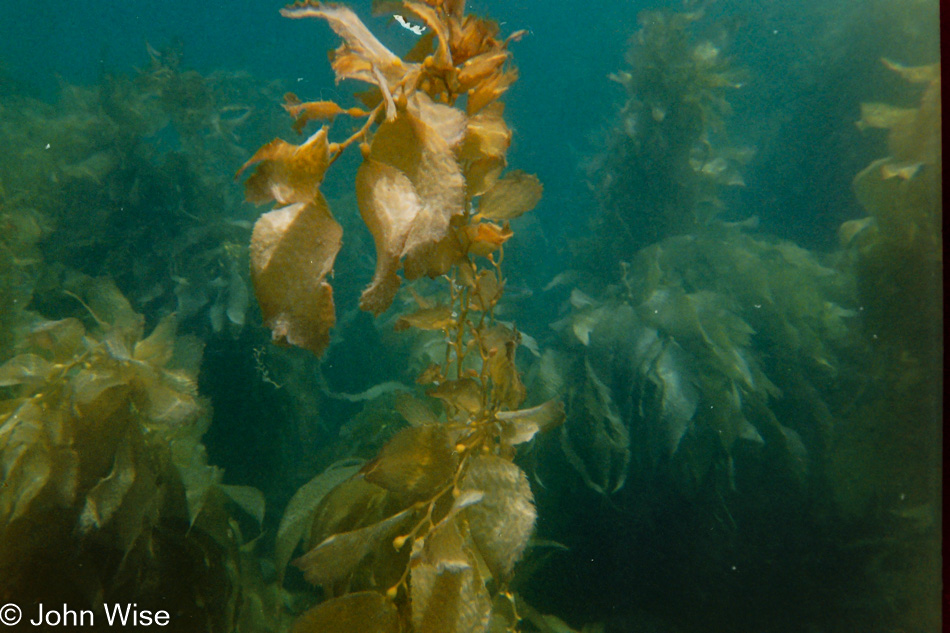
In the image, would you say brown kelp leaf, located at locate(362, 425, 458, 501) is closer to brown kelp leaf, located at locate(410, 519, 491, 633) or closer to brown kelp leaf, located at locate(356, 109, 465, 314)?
brown kelp leaf, located at locate(410, 519, 491, 633)

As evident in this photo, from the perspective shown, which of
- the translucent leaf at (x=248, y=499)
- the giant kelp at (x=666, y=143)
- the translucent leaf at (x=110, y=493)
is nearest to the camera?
the translucent leaf at (x=110, y=493)

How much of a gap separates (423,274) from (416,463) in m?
0.28

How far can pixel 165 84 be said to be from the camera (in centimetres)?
277

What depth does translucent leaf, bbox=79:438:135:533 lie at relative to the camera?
81 centimetres

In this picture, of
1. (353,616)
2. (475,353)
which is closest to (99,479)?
(353,616)

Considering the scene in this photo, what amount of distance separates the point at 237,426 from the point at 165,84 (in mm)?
2334

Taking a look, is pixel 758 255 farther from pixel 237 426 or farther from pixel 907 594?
pixel 237 426

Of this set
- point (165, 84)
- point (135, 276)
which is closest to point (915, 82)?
point (135, 276)

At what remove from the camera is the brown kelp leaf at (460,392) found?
1.94 feet

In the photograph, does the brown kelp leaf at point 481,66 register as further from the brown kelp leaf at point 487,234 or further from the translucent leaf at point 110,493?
the translucent leaf at point 110,493

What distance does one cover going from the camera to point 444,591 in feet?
1.70

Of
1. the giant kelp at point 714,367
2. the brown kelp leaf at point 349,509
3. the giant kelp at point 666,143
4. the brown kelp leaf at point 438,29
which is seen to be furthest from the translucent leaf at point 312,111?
the giant kelp at point 666,143

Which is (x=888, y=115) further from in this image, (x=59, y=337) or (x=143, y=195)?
(x=143, y=195)

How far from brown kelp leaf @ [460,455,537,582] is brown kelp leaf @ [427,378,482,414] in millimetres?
77
